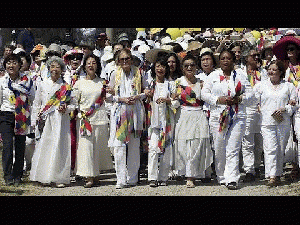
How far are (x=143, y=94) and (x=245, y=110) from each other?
4.73ft

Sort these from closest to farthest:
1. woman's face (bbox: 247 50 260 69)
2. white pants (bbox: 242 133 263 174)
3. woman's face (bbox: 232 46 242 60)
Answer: white pants (bbox: 242 133 263 174)
woman's face (bbox: 247 50 260 69)
woman's face (bbox: 232 46 242 60)

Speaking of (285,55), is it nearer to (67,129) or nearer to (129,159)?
(129,159)

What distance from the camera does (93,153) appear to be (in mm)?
8812

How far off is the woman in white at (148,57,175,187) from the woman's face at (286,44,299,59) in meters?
1.88

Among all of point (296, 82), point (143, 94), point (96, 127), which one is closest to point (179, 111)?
point (143, 94)

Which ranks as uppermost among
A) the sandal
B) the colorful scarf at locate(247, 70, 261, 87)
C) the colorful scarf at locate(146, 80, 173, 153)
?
the colorful scarf at locate(247, 70, 261, 87)

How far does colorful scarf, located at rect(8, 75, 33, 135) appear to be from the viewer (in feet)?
29.5

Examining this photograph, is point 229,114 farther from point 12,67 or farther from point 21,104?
point 12,67

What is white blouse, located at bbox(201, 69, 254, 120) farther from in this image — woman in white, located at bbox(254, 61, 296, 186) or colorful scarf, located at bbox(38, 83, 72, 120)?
colorful scarf, located at bbox(38, 83, 72, 120)

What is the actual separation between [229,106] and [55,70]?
2575 millimetres

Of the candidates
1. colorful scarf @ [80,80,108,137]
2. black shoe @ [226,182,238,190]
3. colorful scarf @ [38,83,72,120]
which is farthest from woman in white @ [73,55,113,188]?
black shoe @ [226,182,238,190]

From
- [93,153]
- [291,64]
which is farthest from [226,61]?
[93,153]

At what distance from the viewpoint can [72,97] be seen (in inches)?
349

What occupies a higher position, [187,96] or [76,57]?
[76,57]
